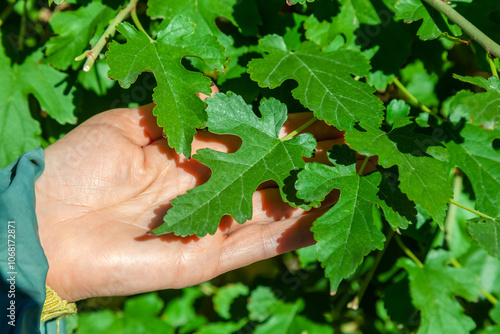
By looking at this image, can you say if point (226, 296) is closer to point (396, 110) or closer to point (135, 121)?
point (135, 121)

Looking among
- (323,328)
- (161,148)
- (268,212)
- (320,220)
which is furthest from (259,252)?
(323,328)

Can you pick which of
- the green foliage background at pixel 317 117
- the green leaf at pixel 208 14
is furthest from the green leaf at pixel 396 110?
the green leaf at pixel 208 14

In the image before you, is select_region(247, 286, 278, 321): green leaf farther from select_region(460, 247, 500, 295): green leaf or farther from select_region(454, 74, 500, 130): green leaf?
select_region(454, 74, 500, 130): green leaf

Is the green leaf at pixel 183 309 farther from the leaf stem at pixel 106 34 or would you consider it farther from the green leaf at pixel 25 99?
the leaf stem at pixel 106 34

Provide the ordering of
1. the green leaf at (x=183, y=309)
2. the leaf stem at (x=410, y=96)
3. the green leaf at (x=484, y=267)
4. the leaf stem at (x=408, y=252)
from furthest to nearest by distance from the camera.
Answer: the green leaf at (x=183, y=309), the green leaf at (x=484, y=267), the leaf stem at (x=408, y=252), the leaf stem at (x=410, y=96)

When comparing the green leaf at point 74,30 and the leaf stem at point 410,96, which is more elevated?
the green leaf at point 74,30

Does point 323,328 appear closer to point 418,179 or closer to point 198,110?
point 418,179
